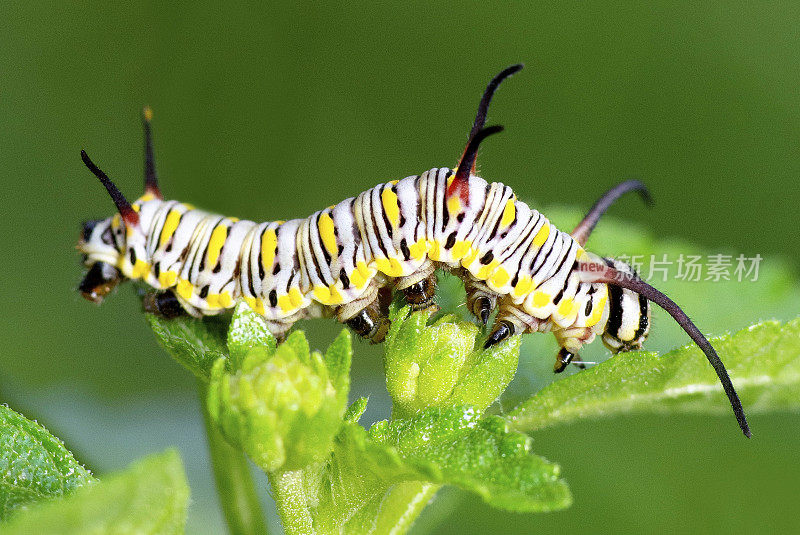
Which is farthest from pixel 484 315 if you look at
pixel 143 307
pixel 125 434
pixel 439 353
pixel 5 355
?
pixel 5 355

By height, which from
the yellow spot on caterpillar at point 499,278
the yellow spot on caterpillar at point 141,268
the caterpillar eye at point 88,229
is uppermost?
the caterpillar eye at point 88,229

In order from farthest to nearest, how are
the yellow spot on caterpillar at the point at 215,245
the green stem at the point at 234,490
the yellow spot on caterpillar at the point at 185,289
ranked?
the yellow spot on caterpillar at the point at 215,245 → the yellow spot on caterpillar at the point at 185,289 → the green stem at the point at 234,490

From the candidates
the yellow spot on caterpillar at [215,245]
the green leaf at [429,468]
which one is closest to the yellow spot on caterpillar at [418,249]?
the yellow spot on caterpillar at [215,245]

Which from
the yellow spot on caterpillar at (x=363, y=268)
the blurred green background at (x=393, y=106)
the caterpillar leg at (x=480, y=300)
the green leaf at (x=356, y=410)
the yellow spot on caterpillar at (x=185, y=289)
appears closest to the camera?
the green leaf at (x=356, y=410)

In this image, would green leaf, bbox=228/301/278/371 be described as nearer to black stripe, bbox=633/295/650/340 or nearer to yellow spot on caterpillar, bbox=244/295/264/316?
yellow spot on caterpillar, bbox=244/295/264/316

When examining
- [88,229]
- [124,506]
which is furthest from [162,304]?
[124,506]

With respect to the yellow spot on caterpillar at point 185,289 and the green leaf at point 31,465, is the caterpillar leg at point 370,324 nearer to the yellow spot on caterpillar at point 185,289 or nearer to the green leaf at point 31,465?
the yellow spot on caterpillar at point 185,289

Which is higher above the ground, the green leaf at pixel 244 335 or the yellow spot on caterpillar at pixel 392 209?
the green leaf at pixel 244 335
